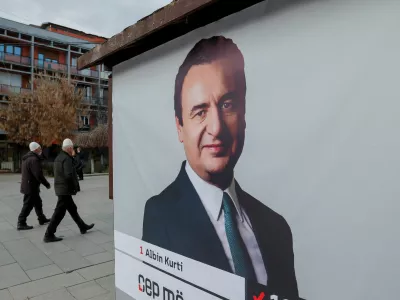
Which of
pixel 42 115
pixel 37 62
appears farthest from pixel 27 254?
pixel 37 62

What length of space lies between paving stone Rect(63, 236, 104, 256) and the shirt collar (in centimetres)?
364

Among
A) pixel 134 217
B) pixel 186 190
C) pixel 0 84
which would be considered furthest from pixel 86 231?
pixel 0 84

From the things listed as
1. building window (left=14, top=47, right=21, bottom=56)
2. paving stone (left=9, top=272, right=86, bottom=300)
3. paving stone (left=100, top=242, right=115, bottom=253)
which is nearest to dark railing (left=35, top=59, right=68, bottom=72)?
building window (left=14, top=47, right=21, bottom=56)

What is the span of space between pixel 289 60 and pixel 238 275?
128 centimetres

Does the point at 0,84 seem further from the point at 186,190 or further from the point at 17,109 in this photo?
the point at 186,190

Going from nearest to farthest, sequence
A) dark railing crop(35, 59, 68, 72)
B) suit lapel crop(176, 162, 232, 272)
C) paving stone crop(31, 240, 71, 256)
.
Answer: suit lapel crop(176, 162, 232, 272), paving stone crop(31, 240, 71, 256), dark railing crop(35, 59, 68, 72)

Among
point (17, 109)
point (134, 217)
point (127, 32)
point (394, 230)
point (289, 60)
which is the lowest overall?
point (134, 217)

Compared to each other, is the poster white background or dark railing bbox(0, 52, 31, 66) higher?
dark railing bbox(0, 52, 31, 66)

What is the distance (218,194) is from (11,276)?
3702 millimetres

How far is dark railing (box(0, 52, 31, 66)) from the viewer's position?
107 feet

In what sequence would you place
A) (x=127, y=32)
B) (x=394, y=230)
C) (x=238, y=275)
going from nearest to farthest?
(x=394, y=230), (x=238, y=275), (x=127, y=32)

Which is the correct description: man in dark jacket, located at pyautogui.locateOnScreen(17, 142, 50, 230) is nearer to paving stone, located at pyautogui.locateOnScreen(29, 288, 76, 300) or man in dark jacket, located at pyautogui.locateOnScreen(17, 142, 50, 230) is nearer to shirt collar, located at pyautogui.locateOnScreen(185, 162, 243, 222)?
paving stone, located at pyautogui.locateOnScreen(29, 288, 76, 300)

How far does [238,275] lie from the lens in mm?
1834

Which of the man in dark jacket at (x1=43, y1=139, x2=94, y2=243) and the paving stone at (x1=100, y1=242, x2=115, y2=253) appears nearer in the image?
the paving stone at (x1=100, y1=242, x2=115, y2=253)
